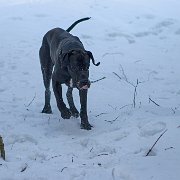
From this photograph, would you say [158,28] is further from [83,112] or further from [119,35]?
[83,112]

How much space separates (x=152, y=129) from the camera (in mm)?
4656

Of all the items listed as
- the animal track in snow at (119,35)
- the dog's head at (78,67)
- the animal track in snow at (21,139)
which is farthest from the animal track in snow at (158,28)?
the animal track in snow at (21,139)

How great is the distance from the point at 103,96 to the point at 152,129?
259 centimetres

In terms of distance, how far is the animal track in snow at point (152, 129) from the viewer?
4.59 meters

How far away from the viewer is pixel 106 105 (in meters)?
6.71

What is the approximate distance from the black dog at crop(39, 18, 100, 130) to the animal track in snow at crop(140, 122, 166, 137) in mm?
842

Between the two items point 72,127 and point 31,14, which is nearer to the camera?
point 72,127

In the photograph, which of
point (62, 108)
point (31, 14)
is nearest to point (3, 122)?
point (62, 108)

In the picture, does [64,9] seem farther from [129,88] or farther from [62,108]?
[62,108]

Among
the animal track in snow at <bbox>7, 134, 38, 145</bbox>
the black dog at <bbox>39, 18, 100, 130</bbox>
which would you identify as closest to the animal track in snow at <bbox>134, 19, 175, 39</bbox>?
the black dog at <bbox>39, 18, 100, 130</bbox>

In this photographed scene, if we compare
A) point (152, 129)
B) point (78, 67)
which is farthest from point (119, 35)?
→ point (152, 129)

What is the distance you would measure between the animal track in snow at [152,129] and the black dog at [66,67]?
84 cm

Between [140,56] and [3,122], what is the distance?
470 centimetres

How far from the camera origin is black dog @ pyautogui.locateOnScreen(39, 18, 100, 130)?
499 centimetres
